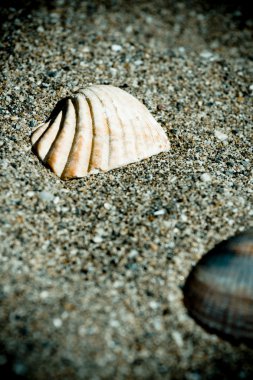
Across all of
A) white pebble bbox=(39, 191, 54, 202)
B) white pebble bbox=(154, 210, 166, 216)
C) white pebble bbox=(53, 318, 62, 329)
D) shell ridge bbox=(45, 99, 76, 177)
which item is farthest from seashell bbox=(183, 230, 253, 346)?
shell ridge bbox=(45, 99, 76, 177)

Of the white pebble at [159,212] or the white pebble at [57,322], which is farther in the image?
the white pebble at [159,212]

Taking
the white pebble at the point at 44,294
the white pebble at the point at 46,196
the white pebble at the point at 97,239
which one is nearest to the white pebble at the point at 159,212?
the white pebble at the point at 97,239

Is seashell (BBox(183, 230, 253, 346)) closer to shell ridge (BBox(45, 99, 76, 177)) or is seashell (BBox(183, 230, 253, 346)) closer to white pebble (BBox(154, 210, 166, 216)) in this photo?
white pebble (BBox(154, 210, 166, 216))

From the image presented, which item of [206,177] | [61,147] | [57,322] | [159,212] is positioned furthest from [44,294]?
[206,177]

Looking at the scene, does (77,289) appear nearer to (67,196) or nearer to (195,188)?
(67,196)

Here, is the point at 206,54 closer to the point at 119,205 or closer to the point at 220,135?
the point at 220,135

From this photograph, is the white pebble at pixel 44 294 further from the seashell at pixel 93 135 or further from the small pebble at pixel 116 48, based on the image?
the small pebble at pixel 116 48

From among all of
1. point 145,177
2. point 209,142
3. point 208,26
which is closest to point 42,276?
point 145,177
